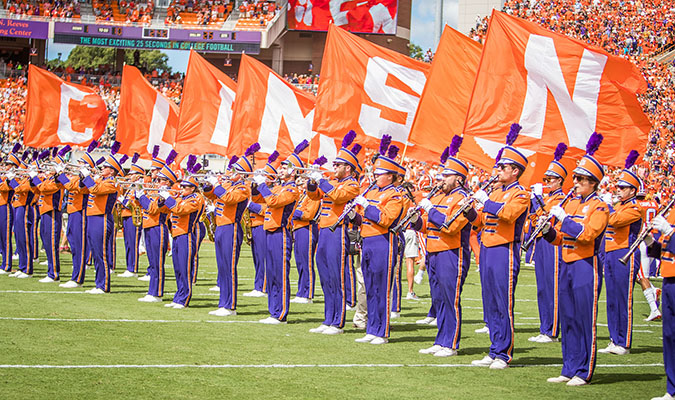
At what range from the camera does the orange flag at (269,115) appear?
53.1 ft

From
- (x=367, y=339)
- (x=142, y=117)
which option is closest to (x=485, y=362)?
(x=367, y=339)

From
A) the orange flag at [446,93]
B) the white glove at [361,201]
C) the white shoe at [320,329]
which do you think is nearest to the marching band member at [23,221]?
the white shoe at [320,329]

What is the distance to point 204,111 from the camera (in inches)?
690

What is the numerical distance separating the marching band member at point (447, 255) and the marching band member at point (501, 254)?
460 mm

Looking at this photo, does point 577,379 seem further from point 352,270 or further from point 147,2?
point 147,2

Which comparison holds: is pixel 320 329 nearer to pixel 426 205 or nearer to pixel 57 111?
pixel 426 205

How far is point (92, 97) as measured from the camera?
19.0 metres

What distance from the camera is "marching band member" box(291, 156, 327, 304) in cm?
1184

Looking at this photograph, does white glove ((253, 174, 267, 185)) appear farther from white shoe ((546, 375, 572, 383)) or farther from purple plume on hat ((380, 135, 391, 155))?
white shoe ((546, 375, 572, 383))

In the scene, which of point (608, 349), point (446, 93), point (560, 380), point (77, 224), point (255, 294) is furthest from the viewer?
point (255, 294)

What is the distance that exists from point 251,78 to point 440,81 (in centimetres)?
486

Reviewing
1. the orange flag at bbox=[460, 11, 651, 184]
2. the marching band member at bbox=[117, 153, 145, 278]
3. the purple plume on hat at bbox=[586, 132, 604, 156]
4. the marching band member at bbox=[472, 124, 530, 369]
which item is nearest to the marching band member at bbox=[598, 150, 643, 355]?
the orange flag at bbox=[460, 11, 651, 184]

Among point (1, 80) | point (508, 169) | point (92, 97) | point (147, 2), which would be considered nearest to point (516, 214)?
point (508, 169)

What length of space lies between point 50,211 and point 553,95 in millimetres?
9172
